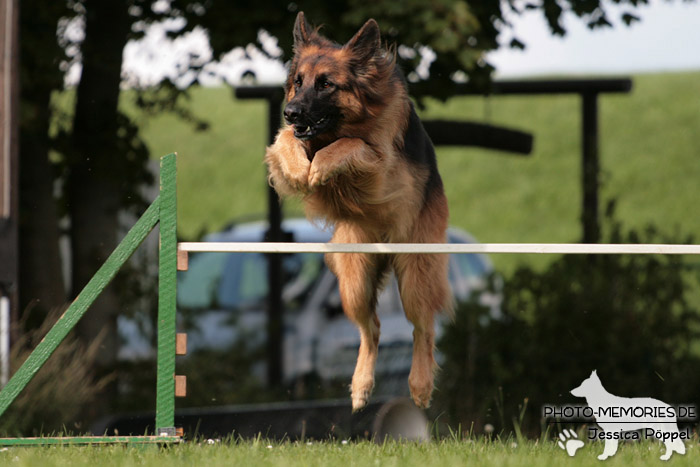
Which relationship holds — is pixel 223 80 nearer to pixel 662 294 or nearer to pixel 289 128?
pixel 289 128

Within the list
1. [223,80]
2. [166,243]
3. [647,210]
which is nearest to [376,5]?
[223,80]

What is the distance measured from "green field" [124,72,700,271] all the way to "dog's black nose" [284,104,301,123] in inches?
643

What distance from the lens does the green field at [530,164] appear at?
71.1ft

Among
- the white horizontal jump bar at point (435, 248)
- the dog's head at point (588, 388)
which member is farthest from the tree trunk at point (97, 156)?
the dog's head at point (588, 388)

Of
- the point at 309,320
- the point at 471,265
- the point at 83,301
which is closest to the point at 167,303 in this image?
the point at 83,301

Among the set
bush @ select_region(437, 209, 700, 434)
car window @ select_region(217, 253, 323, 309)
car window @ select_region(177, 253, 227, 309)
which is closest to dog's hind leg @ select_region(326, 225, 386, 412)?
bush @ select_region(437, 209, 700, 434)

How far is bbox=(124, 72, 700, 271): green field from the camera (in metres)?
21.7

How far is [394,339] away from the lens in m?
7.53

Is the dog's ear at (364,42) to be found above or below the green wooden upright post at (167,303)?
above

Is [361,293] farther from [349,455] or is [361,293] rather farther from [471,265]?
[471,265]

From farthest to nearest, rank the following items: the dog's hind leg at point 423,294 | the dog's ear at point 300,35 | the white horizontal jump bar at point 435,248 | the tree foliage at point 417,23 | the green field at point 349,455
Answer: the tree foliage at point 417,23 < the dog's hind leg at point 423,294 < the dog's ear at point 300,35 < the white horizontal jump bar at point 435,248 < the green field at point 349,455

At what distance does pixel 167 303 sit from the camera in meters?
3.67

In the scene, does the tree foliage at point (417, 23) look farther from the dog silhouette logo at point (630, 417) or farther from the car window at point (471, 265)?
the car window at point (471, 265)

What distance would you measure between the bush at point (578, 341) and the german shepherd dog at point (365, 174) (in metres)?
2.63
